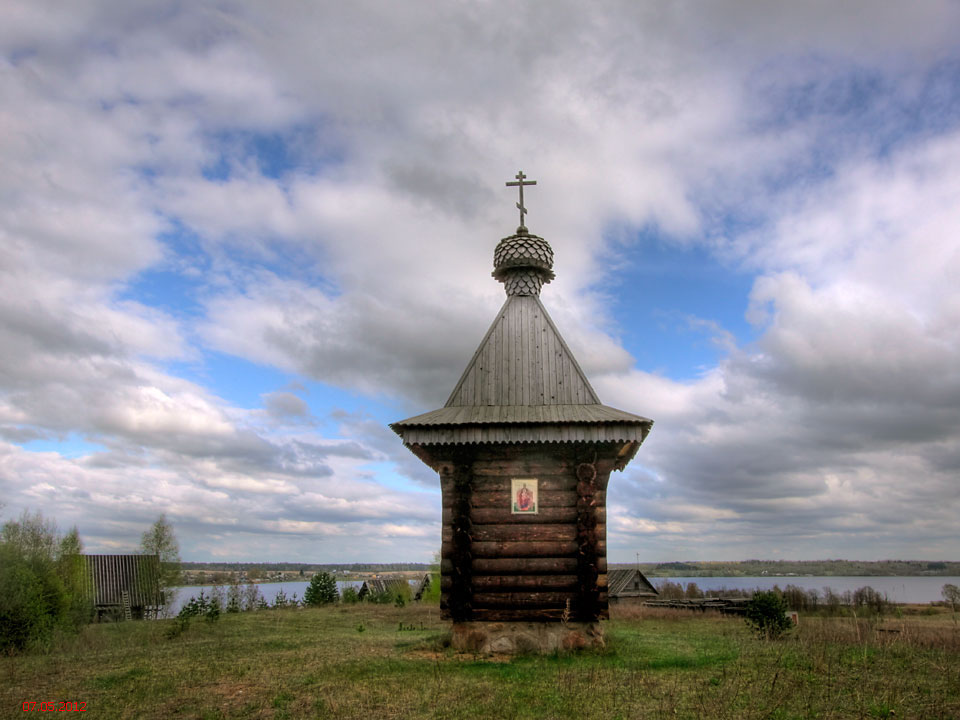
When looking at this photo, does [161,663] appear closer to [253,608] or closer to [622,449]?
[622,449]

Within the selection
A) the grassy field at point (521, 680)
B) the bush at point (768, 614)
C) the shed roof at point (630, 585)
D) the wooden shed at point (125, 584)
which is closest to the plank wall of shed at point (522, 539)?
the grassy field at point (521, 680)

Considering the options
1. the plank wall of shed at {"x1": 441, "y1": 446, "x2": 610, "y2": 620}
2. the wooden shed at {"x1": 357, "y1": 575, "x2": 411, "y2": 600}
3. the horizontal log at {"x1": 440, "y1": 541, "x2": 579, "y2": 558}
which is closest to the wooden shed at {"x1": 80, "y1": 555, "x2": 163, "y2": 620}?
the wooden shed at {"x1": 357, "y1": 575, "x2": 411, "y2": 600}

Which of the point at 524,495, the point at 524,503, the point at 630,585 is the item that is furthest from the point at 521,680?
the point at 630,585

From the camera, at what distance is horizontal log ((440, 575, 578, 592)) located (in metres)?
13.2

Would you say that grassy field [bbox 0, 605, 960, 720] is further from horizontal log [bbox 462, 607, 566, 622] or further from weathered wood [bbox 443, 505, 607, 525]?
weathered wood [bbox 443, 505, 607, 525]

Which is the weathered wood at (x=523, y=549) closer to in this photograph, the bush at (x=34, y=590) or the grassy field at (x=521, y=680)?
the grassy field at (x=521, y=680)

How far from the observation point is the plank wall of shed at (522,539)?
13250 millimetres

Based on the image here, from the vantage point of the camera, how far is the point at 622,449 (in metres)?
13.8

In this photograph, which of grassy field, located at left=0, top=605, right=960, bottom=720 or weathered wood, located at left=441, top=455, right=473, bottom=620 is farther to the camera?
weathered wood, located at left=441, top=455, right=473, bottom=620

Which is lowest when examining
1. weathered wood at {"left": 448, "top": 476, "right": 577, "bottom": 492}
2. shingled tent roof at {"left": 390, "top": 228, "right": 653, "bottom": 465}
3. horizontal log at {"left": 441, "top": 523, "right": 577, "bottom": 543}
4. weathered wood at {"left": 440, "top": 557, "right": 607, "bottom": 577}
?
weathered wood at {"left": 440, "top": 557, "right": 607, "bottom": 577}

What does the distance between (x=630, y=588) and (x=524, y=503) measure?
34.1 metres

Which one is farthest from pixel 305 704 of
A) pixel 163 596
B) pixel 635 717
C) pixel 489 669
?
pixel 163 596

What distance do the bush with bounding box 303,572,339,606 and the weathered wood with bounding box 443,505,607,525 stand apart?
3279cm
